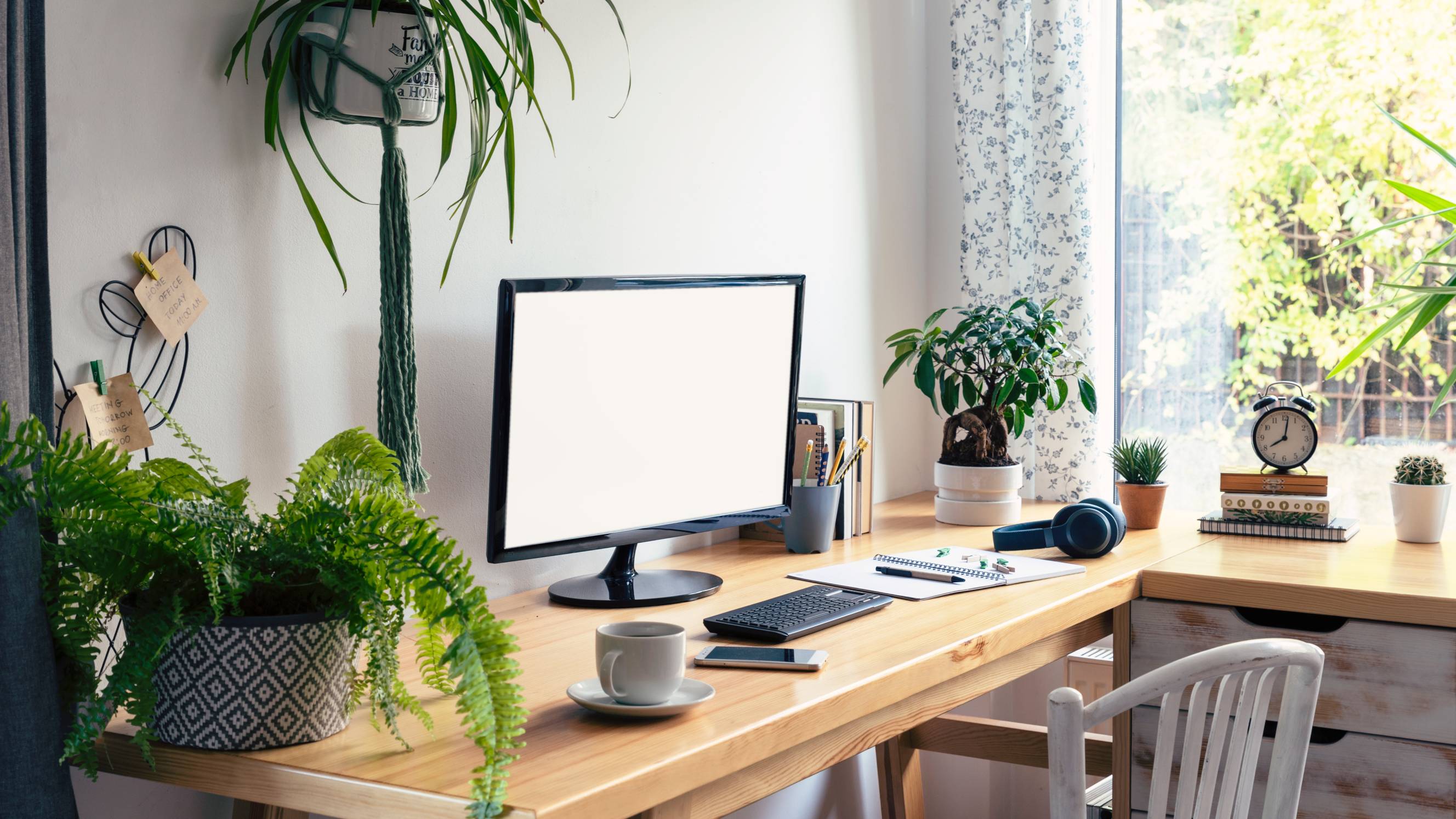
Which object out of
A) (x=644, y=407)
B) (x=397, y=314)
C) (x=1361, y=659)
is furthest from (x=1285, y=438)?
(x=397, y=314)

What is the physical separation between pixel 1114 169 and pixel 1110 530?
40.4 inches

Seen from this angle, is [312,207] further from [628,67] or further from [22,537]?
[628,67]

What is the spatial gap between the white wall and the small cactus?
0.94m

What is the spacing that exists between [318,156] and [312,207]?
53 millimetres

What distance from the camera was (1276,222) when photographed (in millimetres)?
2418

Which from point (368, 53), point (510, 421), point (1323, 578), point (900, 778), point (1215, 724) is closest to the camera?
point (1215, 724)

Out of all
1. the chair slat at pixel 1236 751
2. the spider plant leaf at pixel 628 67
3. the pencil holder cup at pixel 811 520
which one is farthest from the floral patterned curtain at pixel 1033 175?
the chair slat at pixel 1236 751

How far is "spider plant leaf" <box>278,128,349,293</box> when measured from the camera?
124 centimetres

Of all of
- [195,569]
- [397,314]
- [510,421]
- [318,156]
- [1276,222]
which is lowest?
[195,569]

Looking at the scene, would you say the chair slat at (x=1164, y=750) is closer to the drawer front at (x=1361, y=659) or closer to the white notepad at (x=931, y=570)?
the white notepad at (x=931, y=570)

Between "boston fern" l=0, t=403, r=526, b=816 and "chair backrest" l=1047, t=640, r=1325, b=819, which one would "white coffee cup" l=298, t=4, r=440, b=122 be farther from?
"chair backrest" l=1047, t=640, r=1325, b=819

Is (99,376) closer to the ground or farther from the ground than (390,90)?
closer to the ground

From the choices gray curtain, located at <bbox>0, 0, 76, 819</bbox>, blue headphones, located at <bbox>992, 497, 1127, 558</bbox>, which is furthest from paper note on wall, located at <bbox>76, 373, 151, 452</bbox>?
blue headphones, located at <bbox>992, 497, 1127, 558</bbox>

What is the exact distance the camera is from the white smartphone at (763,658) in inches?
49.4
